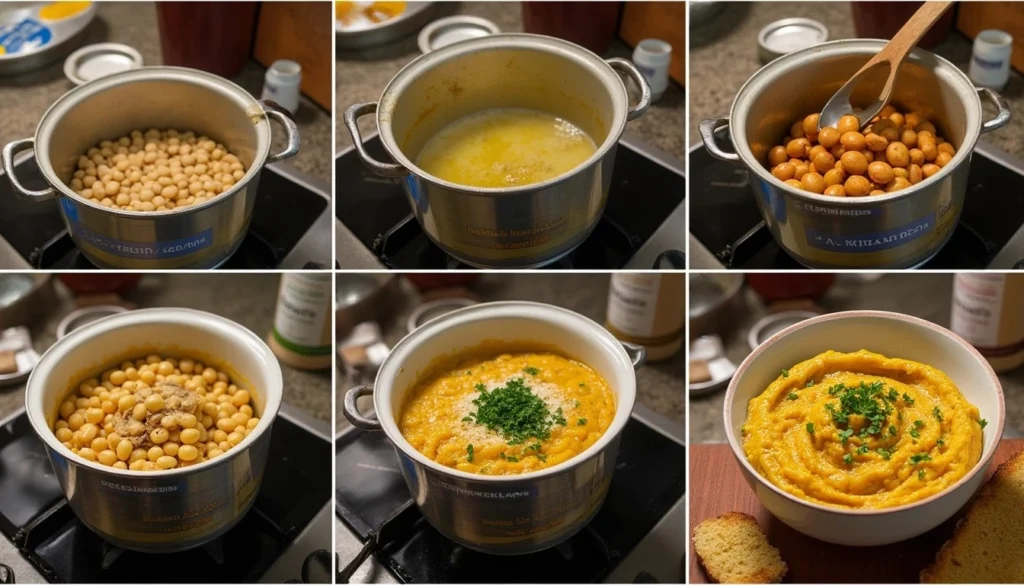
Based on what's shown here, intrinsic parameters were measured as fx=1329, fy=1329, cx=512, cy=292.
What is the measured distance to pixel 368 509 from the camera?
2.93 meters

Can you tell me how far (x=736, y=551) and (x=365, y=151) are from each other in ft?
3.65

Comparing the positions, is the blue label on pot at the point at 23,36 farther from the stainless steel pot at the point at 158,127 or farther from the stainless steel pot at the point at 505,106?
the stainless steel pot at the point at 505,106

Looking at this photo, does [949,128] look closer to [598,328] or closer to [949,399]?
[949,399]

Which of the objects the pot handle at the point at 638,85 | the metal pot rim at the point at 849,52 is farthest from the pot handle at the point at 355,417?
the metal pot rim at the point at 849,52

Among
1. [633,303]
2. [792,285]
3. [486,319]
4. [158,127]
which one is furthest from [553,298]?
[158,127]

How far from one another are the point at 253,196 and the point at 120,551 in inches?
31.9

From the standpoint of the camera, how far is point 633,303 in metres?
3.14

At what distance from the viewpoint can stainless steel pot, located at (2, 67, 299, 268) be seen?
270 centimetres

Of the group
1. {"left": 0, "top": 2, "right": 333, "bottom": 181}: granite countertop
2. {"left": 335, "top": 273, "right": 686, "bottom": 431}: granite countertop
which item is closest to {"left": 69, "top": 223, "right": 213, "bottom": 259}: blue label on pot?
{"left": 0, "top": 2, "right": 333, "bottom": 181}: granite countertop

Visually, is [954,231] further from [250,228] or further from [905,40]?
[250,228]

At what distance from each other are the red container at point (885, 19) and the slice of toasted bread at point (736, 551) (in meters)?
1.26

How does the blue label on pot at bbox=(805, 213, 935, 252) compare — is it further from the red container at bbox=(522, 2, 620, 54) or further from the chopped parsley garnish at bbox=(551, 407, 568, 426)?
the red container at bbox=(522, 2, 620, 54)

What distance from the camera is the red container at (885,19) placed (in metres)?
3.18

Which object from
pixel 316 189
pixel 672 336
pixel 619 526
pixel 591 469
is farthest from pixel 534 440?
pixel 316 189
